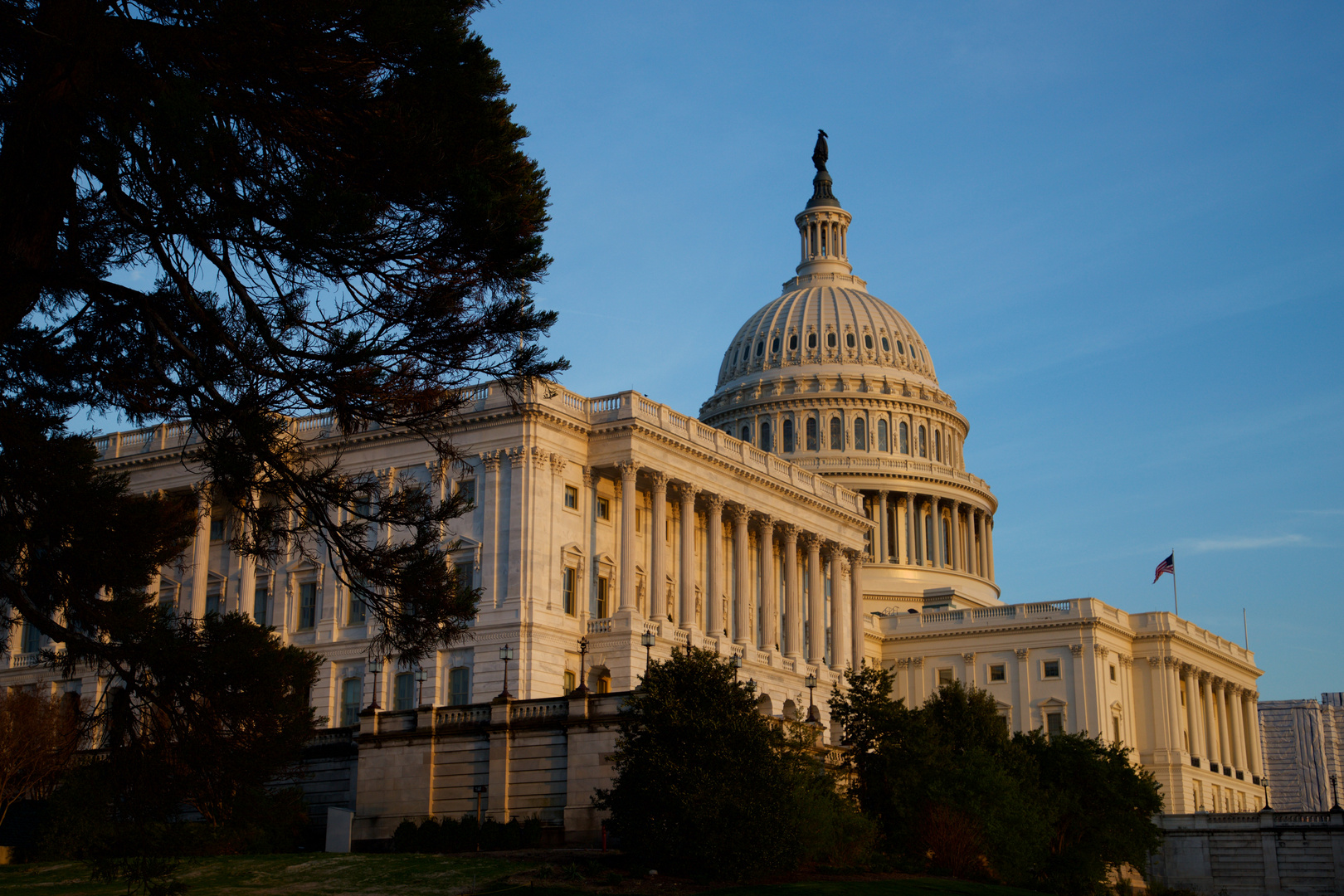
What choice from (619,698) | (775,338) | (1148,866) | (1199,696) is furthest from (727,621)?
(775,338)

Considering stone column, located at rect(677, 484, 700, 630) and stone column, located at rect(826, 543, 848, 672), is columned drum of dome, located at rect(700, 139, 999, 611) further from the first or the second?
stone column, located at rect(677, 484, 700, 630)

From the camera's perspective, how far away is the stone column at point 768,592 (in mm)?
86500

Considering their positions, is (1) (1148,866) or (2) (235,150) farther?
(1) (1148,866)

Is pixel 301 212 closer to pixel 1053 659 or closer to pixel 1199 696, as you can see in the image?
pixel 1053 659

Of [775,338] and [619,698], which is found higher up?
[775,338]

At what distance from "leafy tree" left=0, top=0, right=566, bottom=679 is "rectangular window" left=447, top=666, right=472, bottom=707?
48281 millimetres

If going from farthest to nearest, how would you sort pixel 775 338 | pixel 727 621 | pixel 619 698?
pixel 775 338 < pixel 727 621 < pixel 619 698

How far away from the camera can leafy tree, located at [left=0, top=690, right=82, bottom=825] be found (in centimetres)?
5656

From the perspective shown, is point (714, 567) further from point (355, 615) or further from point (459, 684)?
point (355, 615)

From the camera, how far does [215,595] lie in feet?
271

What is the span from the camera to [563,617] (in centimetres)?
7456

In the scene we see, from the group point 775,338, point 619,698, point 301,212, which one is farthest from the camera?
point 775,338

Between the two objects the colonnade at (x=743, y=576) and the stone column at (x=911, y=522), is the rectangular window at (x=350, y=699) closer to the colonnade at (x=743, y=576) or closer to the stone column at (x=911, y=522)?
the colonnade at (x=743, y=576)

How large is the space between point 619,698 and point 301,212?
1306 inches
